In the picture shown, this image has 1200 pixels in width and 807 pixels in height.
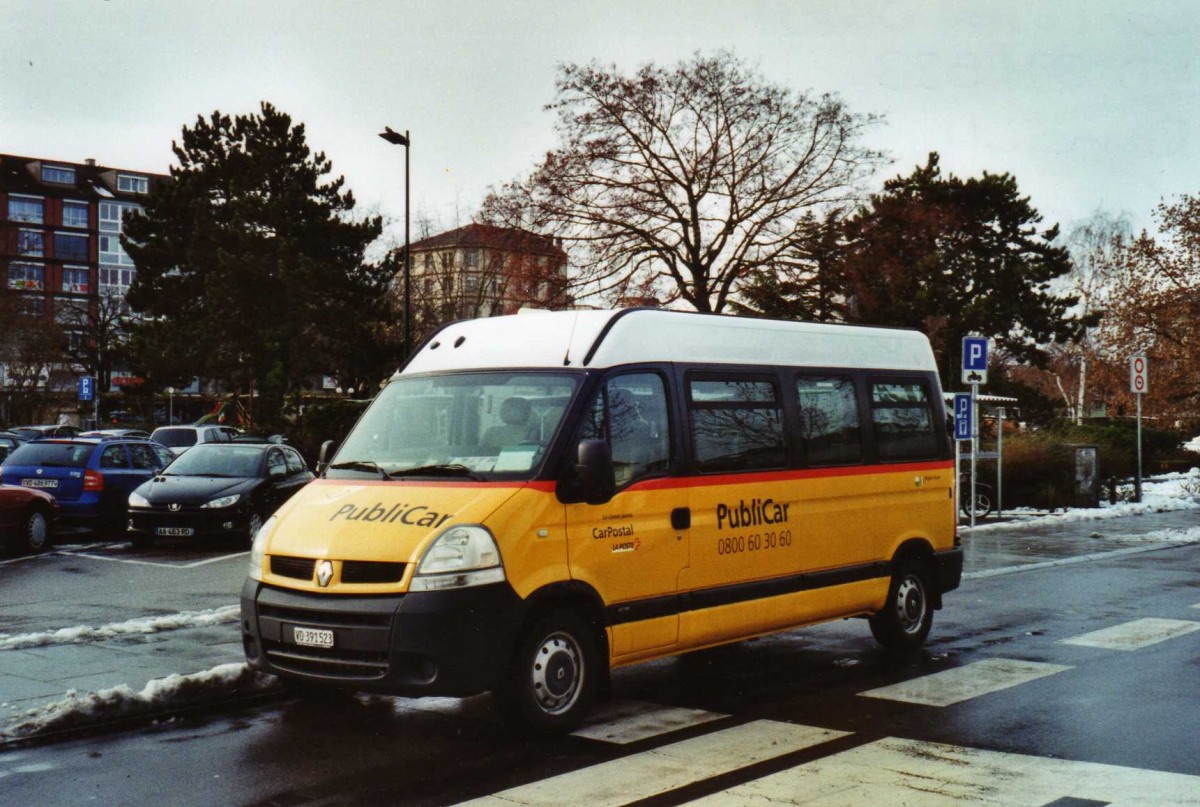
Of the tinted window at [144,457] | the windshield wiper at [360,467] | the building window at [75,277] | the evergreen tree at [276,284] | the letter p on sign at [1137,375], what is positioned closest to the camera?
the windshield wiper at [360,467]

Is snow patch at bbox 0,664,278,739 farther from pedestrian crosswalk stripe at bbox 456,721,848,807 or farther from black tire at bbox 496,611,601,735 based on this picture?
pedestrian crosswalk stripe at bbox 456,721,848,807

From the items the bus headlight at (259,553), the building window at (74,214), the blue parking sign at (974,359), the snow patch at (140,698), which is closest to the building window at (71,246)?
the building window at (74,214)

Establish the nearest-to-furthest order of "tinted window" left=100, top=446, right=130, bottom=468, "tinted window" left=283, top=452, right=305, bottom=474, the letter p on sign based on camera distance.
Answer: "tinted window" left=283, top=452, right=305, bottom=474
"tinted window" left=100, top=446, right=130, bottom=468
the letter p on sign

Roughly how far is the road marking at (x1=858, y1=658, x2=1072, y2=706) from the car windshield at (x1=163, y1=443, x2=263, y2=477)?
12.4 meters

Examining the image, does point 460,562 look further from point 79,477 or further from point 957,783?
point 79,477

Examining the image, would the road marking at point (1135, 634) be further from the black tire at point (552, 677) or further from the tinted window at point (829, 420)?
the black tire at point (552, 677)

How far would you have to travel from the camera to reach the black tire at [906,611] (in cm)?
939

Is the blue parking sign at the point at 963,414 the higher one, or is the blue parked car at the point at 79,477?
the blue parking sign at the point at 963,414

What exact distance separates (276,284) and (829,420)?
43981 mm

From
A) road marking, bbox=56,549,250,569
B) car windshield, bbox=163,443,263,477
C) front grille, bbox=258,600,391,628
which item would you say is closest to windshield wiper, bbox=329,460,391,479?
front grille, bbox=258,600,391,628

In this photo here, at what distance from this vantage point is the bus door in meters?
6.94

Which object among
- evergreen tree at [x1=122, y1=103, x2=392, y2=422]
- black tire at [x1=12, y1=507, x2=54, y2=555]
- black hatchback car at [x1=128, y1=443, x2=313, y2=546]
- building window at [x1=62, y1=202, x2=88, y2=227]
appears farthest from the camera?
building window at [x1=62, y1=202, x2=88, y2=227]

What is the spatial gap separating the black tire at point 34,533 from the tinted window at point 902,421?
12446 mm

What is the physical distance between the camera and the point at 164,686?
295 inches
